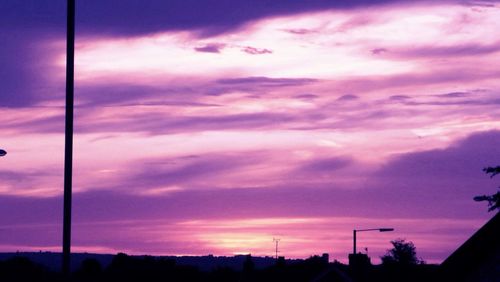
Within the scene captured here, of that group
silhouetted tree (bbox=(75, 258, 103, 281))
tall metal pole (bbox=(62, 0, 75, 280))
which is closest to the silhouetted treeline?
silhouetted tree (bbox=(75, 258, 103, 281))

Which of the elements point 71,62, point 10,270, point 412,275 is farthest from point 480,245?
point 412,275

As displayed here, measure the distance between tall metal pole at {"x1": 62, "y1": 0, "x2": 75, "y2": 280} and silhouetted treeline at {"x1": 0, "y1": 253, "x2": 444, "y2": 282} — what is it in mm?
4947

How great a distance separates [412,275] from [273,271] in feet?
50.4

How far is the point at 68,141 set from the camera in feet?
82.1

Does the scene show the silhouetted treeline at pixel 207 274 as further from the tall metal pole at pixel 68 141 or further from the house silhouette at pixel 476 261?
the tall metal pole at pixel 68 141

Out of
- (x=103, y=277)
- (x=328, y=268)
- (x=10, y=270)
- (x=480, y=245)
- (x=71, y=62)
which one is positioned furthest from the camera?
(x=103, y=277)

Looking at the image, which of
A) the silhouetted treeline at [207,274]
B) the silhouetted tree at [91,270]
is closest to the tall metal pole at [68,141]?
the silhouetted treeline at [207,274]

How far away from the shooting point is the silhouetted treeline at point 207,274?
210ft

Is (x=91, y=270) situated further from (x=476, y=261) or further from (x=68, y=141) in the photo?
(x=476, y=261)

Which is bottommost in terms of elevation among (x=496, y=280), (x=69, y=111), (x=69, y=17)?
(x=496, y=280)

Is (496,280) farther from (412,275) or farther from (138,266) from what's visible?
(138,266)

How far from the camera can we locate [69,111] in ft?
82.7

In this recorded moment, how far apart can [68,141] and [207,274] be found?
319 feet

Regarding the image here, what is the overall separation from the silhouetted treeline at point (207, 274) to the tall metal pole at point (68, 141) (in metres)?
4.95
